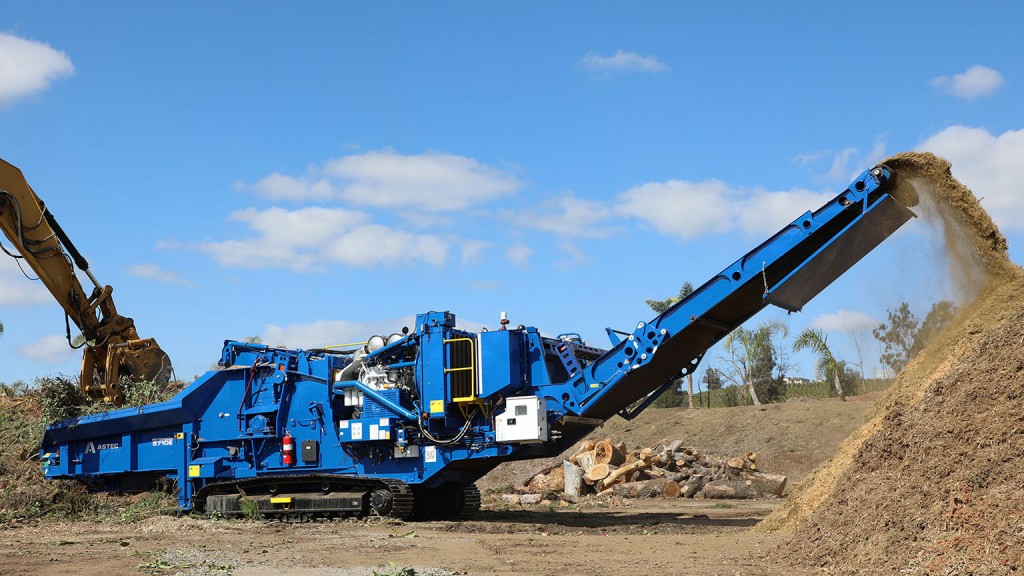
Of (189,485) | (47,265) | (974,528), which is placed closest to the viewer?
(974,528)

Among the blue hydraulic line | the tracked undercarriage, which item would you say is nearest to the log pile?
the tracked undercarriage

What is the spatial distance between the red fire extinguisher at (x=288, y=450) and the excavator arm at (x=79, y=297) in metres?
4.31

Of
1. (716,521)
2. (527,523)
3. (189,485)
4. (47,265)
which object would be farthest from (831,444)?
(47,265)

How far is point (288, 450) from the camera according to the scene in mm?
16578

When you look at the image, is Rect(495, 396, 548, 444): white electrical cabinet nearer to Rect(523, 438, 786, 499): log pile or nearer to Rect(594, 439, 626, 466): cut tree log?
Rect(523, 438, 786, 499): log pile

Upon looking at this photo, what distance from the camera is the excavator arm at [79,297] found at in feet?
59.9

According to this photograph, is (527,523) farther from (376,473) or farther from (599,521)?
(376,473)

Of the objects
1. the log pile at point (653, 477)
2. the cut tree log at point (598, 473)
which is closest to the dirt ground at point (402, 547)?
the log pile at point (653, 477)

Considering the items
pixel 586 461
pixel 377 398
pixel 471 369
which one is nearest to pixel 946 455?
pixel 471 369

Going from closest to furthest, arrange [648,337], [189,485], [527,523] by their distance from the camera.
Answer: [648,337] → [527,523] → [189,485]

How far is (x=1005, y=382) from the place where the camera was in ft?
32.3

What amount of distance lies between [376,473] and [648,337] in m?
4.92

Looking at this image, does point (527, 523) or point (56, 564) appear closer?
point (56, 564)

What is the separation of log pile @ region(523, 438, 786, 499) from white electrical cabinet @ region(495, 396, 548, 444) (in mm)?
8329
